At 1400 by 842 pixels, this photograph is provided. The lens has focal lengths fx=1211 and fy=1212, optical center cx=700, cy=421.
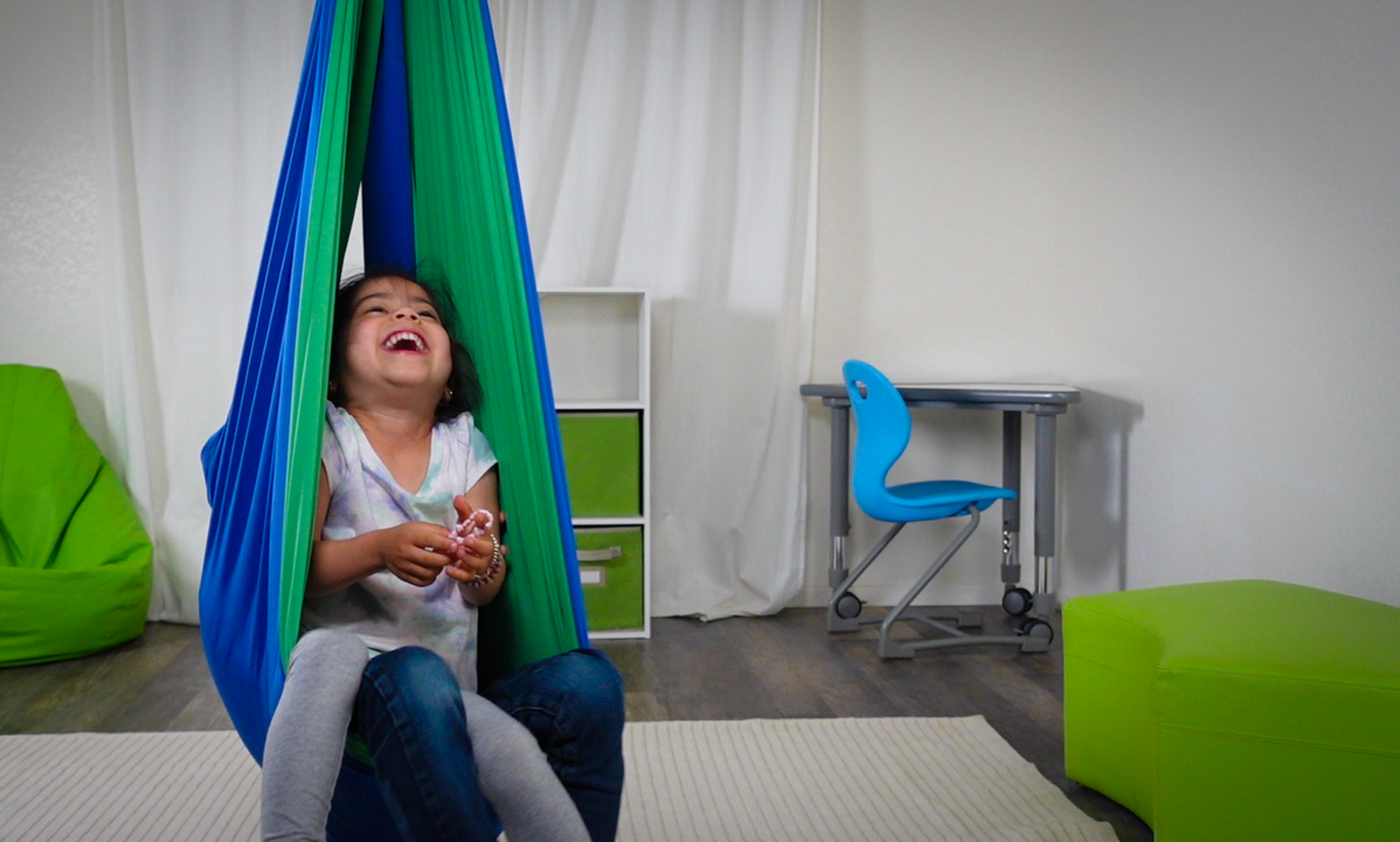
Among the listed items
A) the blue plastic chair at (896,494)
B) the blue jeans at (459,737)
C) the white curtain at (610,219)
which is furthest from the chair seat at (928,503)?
the blue jeans at (459,737)

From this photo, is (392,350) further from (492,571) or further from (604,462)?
(604,462)

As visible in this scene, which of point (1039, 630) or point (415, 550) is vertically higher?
point (415, 550)

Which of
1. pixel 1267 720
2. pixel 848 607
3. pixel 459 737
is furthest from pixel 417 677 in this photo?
pixel 848 607

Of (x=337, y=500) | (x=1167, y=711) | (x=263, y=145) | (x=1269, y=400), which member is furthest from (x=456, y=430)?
(x=263, y=145)

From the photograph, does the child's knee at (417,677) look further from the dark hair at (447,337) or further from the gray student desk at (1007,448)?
the gray student desk at (1007,448)

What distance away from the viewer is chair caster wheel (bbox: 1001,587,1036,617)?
3.38m

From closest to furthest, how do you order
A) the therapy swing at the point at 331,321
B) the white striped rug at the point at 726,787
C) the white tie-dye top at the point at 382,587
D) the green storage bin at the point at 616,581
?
the therapy swing at the point at 331,321, the white tie-dye top at the point at 382,587, the white striped rug at the point at 726,787, the green storage bin at the point at 616,581

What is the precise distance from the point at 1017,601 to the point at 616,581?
1.12m

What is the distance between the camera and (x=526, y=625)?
157 cm

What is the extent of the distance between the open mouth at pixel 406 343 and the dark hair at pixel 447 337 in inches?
1.9

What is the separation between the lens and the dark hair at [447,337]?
1604 millimetres

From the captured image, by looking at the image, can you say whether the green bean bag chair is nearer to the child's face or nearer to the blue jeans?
the child's face

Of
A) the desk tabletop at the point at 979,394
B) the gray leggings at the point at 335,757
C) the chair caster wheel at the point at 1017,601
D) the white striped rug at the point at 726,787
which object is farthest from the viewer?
the chair caster wheel at the point at 1017,601

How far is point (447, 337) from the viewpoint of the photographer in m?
1.60
